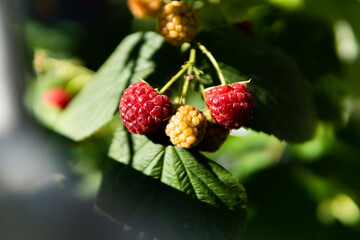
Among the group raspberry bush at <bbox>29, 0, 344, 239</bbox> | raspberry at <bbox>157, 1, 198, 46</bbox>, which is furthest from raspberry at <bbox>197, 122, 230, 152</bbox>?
raspberry at <bbox>157, 1, 198, 46</bbox>

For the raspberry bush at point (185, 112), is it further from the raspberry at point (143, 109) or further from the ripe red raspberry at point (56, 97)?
the ripe red raspberry at point (56, 97)

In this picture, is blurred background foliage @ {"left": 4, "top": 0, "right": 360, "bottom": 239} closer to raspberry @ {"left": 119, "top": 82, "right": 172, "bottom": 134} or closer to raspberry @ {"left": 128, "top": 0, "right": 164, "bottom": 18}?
raspberry @ {"left": 128, "top": 0, "right": 164, "bottom": 18}

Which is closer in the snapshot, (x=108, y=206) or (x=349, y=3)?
(x=108, y=206)

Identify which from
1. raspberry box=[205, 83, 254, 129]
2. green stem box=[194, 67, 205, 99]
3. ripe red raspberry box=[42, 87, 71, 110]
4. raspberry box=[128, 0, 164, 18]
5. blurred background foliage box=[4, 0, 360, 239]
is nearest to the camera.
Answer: raspberry box=[205, 83, 254, 129]

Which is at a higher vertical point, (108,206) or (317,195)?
(108,206)

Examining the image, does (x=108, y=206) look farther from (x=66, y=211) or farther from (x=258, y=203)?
(x=258, y=203)

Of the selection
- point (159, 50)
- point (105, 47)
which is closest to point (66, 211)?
point (159, 50)

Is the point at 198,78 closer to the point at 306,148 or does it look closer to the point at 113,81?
the point at 113,81

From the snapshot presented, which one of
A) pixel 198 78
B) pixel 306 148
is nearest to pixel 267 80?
pixel 198 78
